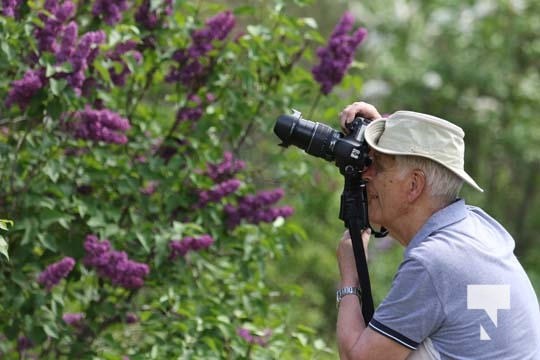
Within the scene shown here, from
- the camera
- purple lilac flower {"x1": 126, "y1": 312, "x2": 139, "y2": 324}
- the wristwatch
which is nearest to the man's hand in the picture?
the camera

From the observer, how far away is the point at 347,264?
279 cm

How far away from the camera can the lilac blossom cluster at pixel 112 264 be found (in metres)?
3.56

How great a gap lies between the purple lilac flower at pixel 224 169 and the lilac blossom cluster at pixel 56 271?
2.50 ft

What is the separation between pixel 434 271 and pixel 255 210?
1.67 meters

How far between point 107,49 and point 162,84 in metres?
0.80

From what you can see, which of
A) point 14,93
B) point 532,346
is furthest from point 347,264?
point 14,93

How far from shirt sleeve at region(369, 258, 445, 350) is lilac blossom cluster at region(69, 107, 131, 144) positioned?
1454 mm

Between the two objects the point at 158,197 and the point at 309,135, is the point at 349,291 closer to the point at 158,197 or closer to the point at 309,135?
the point at 309,135

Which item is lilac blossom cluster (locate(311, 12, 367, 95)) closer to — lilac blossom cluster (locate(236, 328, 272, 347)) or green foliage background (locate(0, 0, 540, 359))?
green foliage background (locate(0, 0, 540, 359))

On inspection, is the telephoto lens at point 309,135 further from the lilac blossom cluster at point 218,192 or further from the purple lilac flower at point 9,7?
the purple lilac flower at point 9,7

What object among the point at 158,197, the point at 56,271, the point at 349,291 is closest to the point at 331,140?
the point at 349,291

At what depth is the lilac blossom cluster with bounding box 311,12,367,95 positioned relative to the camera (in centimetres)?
389

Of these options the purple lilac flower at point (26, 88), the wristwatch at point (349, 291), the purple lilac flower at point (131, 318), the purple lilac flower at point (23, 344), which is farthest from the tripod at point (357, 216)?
the purple lilac flower at point (23, 344)

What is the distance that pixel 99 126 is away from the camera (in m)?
3.55
